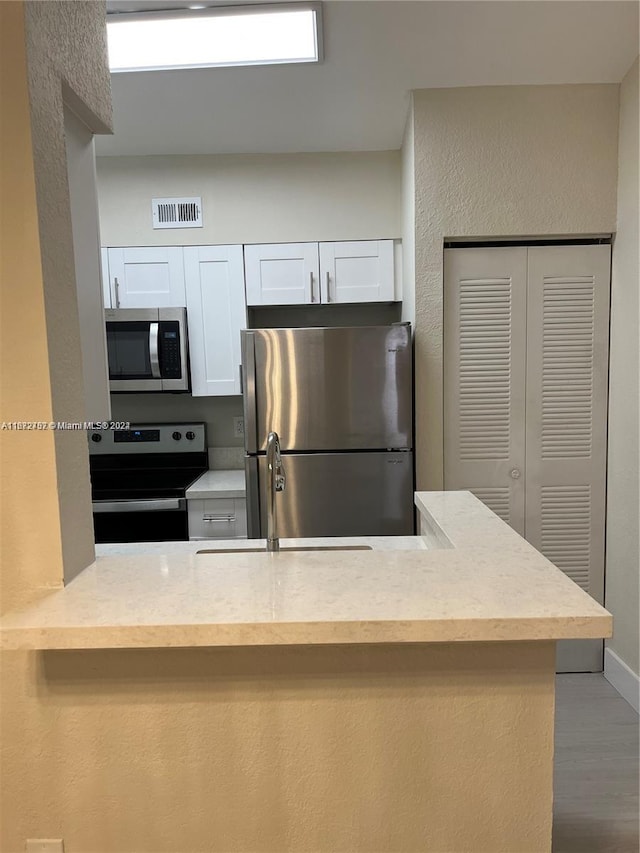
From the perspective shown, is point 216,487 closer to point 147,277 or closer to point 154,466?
point 154,466

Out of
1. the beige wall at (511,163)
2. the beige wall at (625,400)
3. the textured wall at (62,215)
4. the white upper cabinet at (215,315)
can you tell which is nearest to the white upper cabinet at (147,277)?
the white upper cabinet at (215,315)

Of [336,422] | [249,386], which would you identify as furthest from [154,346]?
[336,422]

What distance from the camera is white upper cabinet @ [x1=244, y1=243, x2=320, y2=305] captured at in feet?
9.70

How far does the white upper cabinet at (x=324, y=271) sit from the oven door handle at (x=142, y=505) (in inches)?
49.3

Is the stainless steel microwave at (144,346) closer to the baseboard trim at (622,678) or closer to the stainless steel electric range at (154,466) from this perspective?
the stainless steel electric range at (154,466)

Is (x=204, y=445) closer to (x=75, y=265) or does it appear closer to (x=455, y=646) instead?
(x=75, y=265)

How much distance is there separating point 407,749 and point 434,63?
8.03 feet

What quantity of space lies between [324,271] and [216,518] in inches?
58.6

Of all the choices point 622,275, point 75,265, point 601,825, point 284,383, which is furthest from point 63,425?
point 622,275

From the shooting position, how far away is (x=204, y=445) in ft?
11.0

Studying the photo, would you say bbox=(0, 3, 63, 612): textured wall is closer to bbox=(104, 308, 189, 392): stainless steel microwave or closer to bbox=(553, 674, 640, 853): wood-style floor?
bbox=(553, 674, 640, 853): wood-style floor

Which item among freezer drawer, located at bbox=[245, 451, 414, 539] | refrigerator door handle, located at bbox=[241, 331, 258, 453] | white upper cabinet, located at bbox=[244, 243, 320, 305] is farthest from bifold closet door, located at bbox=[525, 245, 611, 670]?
refrigerator door handle, located at bbox=[241, 331, 258, 453]

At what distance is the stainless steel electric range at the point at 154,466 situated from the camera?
2.74 m

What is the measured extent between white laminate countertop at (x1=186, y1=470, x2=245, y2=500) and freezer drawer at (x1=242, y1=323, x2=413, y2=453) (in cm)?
45
